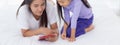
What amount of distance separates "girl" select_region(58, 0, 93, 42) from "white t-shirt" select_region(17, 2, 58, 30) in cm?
8

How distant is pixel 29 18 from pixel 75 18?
0.88 ft

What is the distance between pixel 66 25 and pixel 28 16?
23cm

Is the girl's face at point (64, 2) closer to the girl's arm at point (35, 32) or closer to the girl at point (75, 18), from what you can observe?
the girl at point (75, 18)

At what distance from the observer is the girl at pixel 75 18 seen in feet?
4.44

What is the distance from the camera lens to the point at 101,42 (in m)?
1.34

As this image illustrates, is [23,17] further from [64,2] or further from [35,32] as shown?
[64,2]

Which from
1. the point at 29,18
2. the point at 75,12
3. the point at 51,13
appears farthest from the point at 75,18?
the point at 29,18

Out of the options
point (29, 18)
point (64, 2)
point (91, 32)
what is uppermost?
point (64, 2)

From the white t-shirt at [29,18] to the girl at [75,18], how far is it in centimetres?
8

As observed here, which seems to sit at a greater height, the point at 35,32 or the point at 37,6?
the point at 37,6

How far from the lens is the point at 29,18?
1405 millimetres

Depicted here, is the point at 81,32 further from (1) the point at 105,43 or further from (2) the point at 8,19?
(2) the point at 8,19

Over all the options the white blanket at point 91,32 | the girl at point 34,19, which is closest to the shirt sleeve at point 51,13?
the girl at point 34,19

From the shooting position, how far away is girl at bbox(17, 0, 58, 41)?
1.35 m
